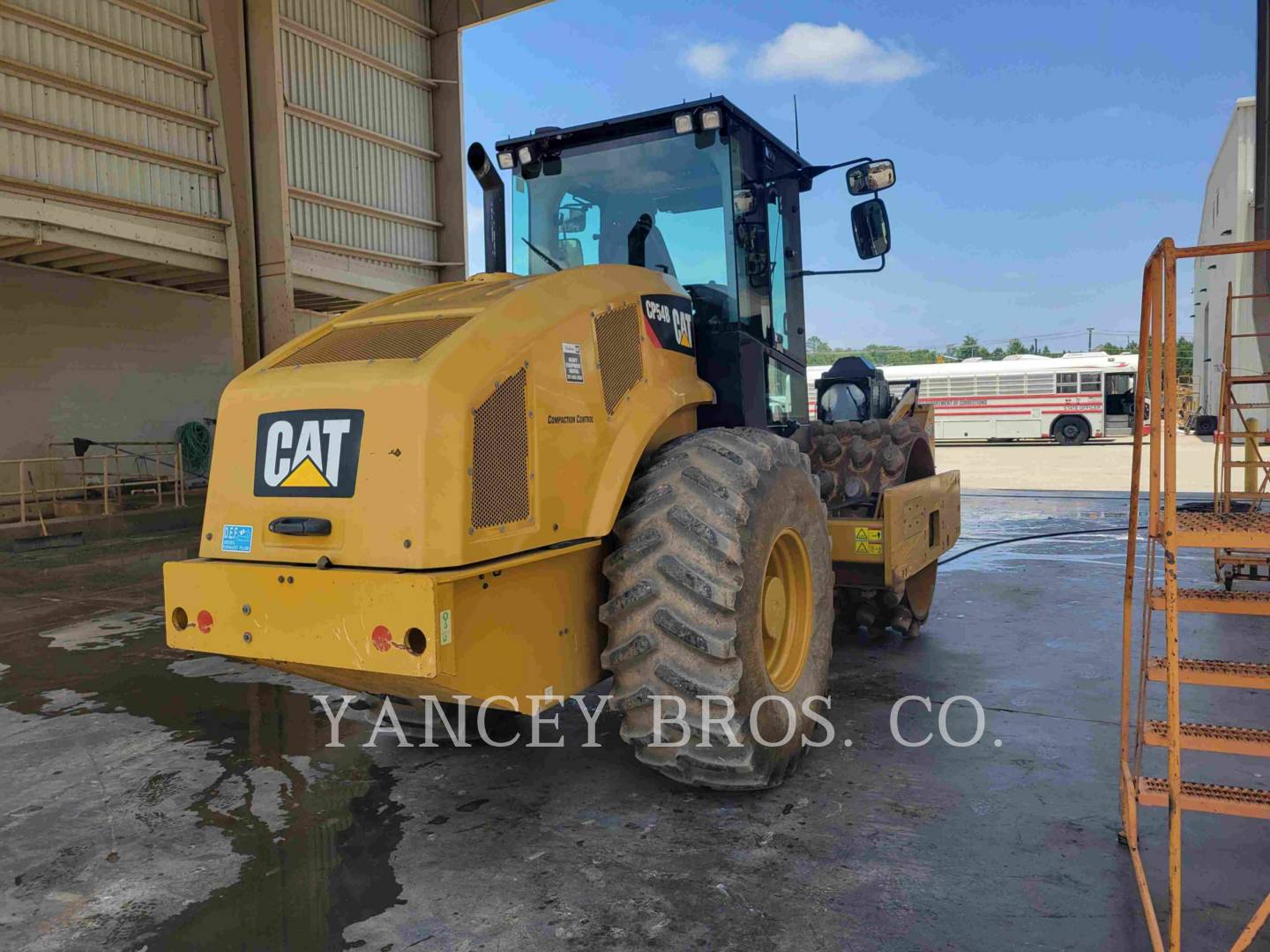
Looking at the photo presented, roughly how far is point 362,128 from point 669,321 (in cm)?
1272

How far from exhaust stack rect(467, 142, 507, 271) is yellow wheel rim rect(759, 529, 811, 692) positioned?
2.14 metres

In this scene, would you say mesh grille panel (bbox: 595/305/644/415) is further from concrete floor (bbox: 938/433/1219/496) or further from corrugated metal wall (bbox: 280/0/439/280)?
corrugated metal wall (bbox: 280/0/439/280)

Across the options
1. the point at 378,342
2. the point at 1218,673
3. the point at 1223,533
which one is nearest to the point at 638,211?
the point at 378,342

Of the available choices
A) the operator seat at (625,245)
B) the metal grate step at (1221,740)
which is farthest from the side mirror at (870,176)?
the metal grate step at (1221,740)

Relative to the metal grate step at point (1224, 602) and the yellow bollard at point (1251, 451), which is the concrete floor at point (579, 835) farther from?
the yellow bollard at point (1251, 451)

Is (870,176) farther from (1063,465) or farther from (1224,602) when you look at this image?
(1063,465)

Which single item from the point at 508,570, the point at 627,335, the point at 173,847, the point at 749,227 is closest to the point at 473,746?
the point at 173,847

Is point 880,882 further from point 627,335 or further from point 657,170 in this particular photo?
point 657,170

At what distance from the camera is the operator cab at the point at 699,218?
481cm

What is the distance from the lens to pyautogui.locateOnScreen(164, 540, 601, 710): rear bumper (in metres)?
3.00

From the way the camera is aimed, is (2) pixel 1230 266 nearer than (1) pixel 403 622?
No

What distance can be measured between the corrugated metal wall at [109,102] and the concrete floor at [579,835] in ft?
27.8

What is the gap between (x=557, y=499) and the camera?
11.5 feet

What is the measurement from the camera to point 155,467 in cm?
1686
